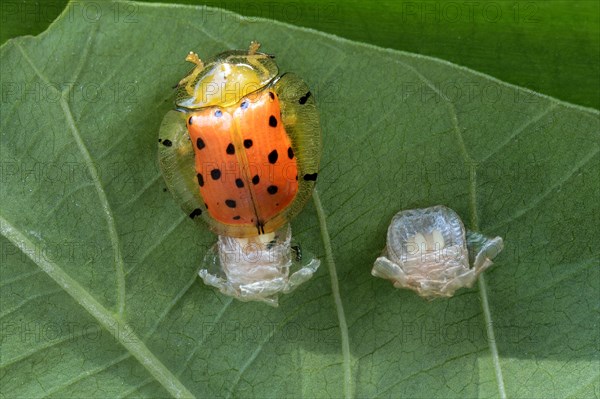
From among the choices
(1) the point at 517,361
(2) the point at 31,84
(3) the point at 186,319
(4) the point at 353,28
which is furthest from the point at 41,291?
(1) the point at 517,361

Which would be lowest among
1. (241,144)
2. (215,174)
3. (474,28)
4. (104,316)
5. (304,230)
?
(104,316)

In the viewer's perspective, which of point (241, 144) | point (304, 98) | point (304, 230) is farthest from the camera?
point (304, 230)

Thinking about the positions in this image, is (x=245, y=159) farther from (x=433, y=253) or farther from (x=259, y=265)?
(x=433, y=253)

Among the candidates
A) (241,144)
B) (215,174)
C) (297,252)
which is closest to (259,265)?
(297,252)

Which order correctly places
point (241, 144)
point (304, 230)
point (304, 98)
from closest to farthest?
point (241, 144), point (304, 98), point (304, 230)

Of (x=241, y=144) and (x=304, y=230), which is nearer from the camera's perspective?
(x=241, y=144)

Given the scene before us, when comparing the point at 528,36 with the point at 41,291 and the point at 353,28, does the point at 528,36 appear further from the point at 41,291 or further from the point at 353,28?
the point at 41,291
